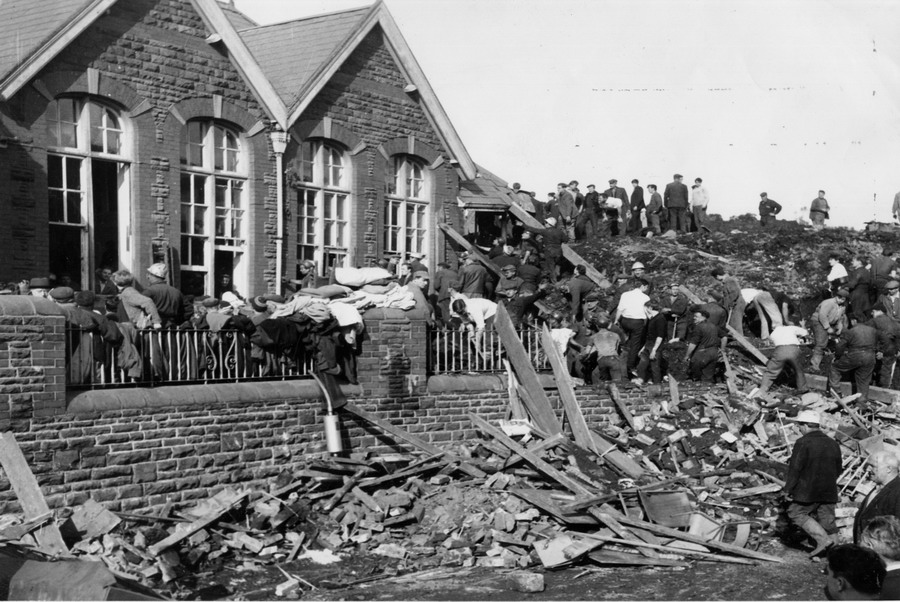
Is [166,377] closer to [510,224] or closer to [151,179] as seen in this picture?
[151,179]

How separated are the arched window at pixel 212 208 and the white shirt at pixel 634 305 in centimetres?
732

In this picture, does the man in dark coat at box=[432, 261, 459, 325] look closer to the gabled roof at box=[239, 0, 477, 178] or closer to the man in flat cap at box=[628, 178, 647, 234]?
the gabled roof at box=[239, 0, 477, 178]

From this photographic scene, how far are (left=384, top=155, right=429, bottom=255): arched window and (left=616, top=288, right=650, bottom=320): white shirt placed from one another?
6034mm

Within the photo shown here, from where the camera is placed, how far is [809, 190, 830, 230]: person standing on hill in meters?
32.4

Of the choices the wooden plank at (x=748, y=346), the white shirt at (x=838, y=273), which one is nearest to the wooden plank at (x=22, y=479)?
the wooden plank at (x=748, y=346)

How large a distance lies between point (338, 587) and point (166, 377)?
402cm

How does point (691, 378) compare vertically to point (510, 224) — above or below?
below

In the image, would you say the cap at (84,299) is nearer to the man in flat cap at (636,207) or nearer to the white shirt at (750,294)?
the white shirt at (750,294)

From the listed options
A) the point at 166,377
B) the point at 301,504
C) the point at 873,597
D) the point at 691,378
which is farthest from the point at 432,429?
the point at 873,597

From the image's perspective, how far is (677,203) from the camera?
30.0m

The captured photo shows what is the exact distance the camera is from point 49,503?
1241 cm

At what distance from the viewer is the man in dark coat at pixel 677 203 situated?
97.5 ft

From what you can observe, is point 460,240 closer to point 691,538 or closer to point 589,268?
point 589,268

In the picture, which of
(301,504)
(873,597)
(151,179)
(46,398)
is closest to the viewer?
(873,597)
